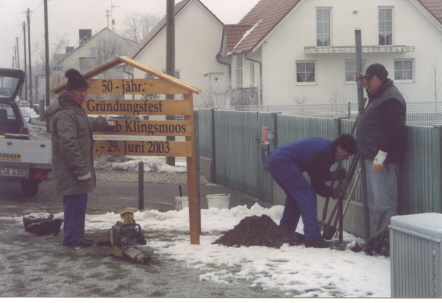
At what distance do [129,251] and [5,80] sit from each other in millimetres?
7718

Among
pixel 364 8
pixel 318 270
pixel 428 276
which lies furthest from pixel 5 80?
pixel 364 8

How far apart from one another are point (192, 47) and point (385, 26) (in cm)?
994

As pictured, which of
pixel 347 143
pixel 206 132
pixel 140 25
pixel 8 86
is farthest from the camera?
pixel 140 25

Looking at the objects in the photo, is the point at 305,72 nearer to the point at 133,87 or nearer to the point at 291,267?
the point at 133,87

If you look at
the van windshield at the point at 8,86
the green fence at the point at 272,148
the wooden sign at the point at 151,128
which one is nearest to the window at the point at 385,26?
the green fence at the point at 272,148

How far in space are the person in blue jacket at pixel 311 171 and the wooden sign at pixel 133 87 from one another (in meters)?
1.24

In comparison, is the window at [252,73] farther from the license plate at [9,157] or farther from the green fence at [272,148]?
the license plate at [9,157]

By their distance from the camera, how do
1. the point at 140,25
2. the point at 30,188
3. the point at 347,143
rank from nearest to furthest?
the point at 347,143, the point at 30,188, the point at 140,25

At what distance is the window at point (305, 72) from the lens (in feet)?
101

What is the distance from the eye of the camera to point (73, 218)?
7.18 metres

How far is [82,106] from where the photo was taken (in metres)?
7.69

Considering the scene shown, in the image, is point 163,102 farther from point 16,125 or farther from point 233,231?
point 16,125

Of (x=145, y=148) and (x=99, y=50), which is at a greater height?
(x=99, y=50)

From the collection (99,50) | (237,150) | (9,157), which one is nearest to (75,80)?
(9,157)
